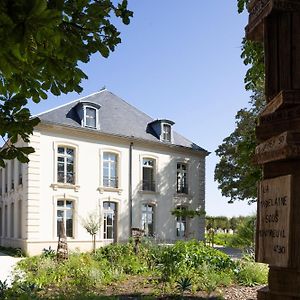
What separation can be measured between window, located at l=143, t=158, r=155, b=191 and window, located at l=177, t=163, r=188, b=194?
5.96 feet

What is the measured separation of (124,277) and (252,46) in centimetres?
618

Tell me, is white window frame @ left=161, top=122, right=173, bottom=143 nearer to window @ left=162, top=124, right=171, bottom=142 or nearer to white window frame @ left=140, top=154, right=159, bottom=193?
window @ left=162, top=124, right=171, bottom=142

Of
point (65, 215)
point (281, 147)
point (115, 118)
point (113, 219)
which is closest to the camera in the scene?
point (281, 147)

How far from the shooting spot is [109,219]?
22891 mm

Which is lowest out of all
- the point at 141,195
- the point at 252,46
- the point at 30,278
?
the point at 30,278

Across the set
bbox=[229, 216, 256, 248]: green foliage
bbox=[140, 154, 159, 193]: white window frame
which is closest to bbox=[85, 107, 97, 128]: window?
bbox=[140, 154, 159, 193]: white window frame

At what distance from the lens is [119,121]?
938 inches

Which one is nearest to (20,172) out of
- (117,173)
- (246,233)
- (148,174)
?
(117,173)

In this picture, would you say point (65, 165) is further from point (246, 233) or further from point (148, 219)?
point (246, 233)

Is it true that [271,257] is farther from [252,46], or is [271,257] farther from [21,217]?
[21,217]

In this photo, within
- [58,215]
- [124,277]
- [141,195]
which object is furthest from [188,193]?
[124,277]

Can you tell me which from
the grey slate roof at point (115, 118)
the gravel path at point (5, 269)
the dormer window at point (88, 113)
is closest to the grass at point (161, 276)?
the gravel path at point (5, 269)

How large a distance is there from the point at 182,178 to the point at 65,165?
7.45m

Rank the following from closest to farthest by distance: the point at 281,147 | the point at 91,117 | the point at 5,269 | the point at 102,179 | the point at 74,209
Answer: the point at 281,147 → the point at 5,269 → the point at 74,209 → the point at 91,117 → the point at 102,179
